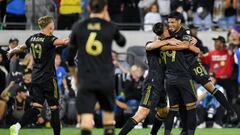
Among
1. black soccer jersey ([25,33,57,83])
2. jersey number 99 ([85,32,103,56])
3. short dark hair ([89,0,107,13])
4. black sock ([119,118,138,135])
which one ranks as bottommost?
black sock ([119,118,138,135])

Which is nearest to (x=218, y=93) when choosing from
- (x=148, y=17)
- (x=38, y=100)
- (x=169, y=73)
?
(x=169, y=73)

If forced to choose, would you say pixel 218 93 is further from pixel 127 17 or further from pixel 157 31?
pixel 127 17

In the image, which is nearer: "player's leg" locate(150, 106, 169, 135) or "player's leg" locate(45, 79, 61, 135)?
"player's leg" locate(45, 79, 61, 135)

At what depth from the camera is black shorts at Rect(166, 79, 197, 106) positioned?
14.2 meters

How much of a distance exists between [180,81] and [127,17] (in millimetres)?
9695

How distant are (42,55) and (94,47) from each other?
364cm

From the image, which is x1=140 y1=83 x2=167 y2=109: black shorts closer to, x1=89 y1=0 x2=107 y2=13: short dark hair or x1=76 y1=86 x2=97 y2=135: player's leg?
x1=76 y1=86 x2=97 y2=135: player's leg

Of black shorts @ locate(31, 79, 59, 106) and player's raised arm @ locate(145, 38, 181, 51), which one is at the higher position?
player's raised arm @ locate(145, 38, 181, 51)

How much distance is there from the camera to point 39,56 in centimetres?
1462

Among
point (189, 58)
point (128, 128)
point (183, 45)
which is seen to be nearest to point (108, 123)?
point (128, 128)

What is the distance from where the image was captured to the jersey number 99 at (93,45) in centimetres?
1108

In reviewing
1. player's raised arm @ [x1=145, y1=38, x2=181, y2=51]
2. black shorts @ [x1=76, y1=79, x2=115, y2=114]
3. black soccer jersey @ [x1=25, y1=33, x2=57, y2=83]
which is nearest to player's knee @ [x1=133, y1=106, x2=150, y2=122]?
player's raised arm @ [x1=145, y1=38, x2=181, y2=51]

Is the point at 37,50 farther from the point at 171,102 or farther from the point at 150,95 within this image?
the point at 171,102

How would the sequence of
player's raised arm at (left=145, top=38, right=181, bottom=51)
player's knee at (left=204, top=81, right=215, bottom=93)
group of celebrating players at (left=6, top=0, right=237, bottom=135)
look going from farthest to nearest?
player's knee at (left=204, top=81, right=215, bottom=93) < group of celebrating players at (left=6, top=0, right=237, bottom=135) < player's raised arm at (left=145, top=38, right=181, bottom=51)
